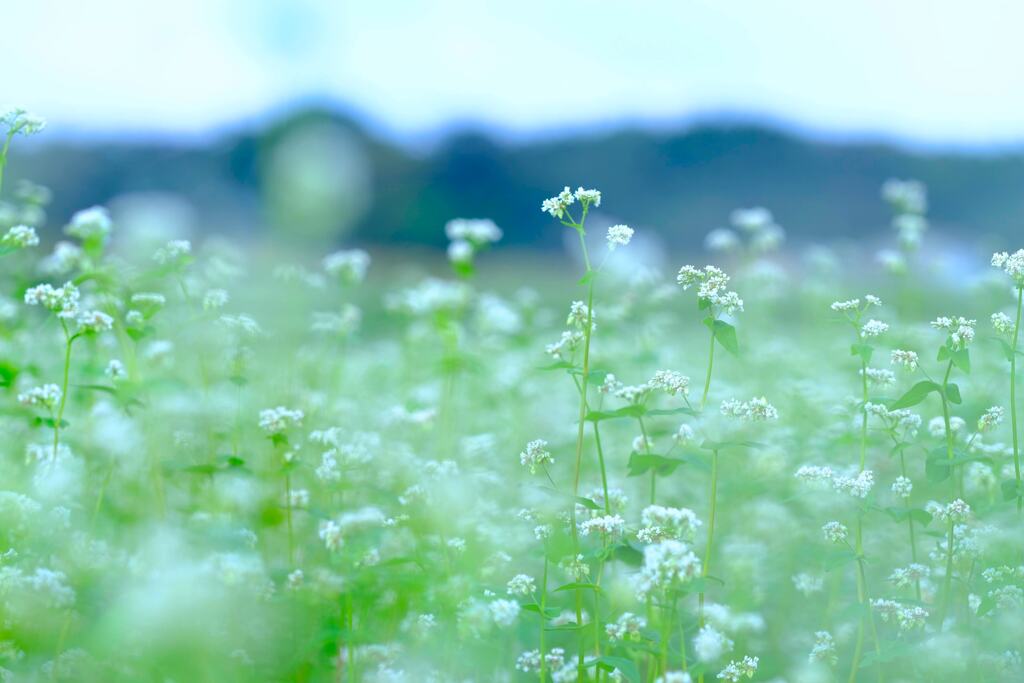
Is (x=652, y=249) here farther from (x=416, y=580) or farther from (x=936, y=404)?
(x=416, y=580)

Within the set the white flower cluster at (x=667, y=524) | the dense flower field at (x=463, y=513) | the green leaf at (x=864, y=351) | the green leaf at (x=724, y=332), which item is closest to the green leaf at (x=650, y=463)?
the dense flower field at (x=463, y=513)

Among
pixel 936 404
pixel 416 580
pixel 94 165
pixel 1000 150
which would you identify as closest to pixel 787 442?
pixel 936 404

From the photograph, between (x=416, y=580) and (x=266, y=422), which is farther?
(x=266, y=422)

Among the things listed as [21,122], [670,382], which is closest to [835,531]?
[670,382]

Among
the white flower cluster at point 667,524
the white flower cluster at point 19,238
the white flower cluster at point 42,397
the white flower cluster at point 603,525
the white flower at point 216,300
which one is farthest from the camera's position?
the white flower at point 216,300

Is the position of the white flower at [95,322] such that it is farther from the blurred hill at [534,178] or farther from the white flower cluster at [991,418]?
the blurred hill at [534,178]

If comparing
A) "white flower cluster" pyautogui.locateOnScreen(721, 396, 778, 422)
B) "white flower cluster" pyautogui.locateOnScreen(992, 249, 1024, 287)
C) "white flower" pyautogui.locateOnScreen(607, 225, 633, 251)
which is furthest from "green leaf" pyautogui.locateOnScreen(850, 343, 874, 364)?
"white flower" pyautogui.locateOnScreen(607, 225, 633, 251)

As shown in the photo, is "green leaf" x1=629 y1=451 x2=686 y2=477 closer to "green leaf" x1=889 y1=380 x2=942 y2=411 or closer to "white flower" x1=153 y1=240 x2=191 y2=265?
"green leaf" x1=889 y1=380 x2=942 y2=411
